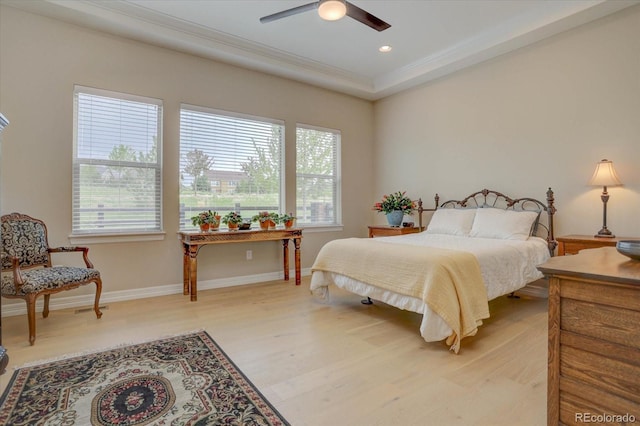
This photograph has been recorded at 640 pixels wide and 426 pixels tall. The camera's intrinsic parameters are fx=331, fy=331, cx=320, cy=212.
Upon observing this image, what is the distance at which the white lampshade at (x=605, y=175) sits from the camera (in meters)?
3.17

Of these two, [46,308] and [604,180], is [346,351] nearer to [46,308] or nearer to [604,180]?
[46,308]

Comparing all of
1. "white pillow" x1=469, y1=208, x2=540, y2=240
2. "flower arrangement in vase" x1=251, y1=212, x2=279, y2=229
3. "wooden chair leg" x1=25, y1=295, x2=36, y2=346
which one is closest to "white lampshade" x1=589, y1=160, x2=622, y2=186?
"white pillow" x1=469, y1=208, x2=540, y2=240

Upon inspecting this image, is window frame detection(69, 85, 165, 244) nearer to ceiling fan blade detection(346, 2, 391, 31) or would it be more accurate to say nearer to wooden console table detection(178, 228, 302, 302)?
wooden console table detection(178, 228, 302, 302)

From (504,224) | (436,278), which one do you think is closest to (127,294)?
(436,278)

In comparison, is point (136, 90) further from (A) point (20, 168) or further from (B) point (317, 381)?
(B) point (317, 381)

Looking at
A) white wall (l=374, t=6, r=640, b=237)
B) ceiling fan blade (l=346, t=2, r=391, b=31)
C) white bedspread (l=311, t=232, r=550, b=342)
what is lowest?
white bedspread (l=311, t=232, r=550, b=342)

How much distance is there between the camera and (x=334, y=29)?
153 inches

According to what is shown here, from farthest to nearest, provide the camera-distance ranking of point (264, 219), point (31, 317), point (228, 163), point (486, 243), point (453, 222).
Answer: point (228, 163) < point (264, 219) < point (453, 222) < point (486, 243) < point (31, 317)

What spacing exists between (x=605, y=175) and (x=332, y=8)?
2.99 meters

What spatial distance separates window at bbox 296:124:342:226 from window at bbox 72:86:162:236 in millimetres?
2020

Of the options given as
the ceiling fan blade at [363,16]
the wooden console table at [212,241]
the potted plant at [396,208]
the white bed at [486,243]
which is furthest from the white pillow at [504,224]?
the ceiling fan blade at [363,16]

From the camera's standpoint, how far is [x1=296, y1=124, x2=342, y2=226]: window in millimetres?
5164

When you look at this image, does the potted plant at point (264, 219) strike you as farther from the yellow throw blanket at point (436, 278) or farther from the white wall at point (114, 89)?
the yellow throw blanket at point (436, 278)

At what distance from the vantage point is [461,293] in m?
2.42
